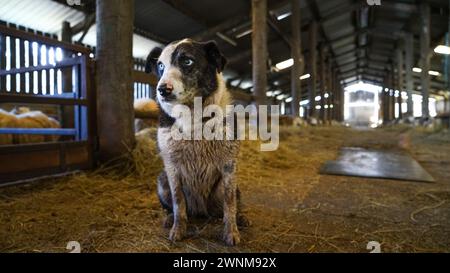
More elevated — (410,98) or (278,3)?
(278,3)

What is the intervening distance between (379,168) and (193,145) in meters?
2.89

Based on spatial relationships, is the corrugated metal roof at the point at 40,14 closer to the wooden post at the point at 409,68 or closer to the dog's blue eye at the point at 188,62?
the dog's blue eye at the point at 188,62

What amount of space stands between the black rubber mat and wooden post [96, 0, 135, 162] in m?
Result: 2.40

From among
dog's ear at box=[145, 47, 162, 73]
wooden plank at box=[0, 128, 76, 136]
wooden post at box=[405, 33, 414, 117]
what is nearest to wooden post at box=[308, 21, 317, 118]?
wooden post at box=[405, 33, 414, 117]

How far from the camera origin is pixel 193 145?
1662 mm

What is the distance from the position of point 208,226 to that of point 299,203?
2.79 ft

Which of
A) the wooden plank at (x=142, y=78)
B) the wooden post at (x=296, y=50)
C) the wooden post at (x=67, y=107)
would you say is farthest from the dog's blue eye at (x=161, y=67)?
the wooden post at (x=296, y=50)

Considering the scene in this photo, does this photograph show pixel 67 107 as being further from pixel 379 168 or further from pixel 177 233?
pixel 379 168

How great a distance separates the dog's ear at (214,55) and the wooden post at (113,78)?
1.83 meters

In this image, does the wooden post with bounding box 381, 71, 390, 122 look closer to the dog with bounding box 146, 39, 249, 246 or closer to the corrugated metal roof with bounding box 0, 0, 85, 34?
the corrugated metal roof with bounding box 0, 0, 85, 34

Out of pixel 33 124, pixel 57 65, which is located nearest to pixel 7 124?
pixel 33 124
